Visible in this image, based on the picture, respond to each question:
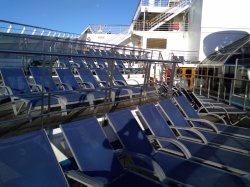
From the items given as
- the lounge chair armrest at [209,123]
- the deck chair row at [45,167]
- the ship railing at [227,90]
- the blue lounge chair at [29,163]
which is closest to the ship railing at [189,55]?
the ship railing at [227,90]

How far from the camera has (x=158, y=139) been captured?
3.42 metres

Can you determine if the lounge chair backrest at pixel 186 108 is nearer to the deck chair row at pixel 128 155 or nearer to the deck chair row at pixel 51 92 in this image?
the deck chair row at pixel 51 92

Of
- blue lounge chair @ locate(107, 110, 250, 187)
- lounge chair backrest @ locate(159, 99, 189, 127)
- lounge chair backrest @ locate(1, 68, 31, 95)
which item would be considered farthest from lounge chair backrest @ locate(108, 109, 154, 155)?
lounge chair backrest @ locate(1, 68, 31, 95)

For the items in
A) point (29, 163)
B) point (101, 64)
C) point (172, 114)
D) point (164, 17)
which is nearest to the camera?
point (29, 163)

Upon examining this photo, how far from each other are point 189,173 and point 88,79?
147 inches

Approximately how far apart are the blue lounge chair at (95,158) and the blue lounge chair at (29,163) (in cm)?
26

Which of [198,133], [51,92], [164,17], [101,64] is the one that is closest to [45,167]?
[51,92]

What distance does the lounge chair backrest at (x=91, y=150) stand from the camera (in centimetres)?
249

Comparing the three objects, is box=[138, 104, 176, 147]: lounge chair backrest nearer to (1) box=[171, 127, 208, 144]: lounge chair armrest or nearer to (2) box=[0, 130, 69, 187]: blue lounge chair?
(1) box=[171, 127, 208, 144]: lounge chair armrest

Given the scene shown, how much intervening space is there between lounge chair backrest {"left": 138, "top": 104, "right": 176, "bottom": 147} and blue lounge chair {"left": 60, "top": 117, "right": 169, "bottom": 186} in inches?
40.3

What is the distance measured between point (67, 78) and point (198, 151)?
330 centimetres

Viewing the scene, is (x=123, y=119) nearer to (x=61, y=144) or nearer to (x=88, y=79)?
(x=61, y=144)

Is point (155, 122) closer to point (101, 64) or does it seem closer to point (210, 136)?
point (210, 136)

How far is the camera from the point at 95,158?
2.59 metres
